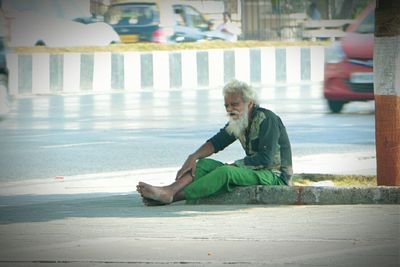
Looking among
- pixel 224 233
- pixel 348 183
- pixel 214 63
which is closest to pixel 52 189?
pixel 348 183

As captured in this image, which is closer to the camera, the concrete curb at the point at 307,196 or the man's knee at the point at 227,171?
the concrete curb at the point at 307,196

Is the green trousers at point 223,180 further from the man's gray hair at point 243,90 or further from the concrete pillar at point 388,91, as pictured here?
the concrete pillar at point 388,91

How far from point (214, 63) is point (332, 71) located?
486 inches

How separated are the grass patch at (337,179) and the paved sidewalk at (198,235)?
1560mm

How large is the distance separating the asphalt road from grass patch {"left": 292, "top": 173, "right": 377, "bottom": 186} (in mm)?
1415

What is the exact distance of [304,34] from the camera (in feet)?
141

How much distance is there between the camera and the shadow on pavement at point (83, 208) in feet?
31.9

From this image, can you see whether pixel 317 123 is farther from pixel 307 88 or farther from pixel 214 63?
pixel 214 63

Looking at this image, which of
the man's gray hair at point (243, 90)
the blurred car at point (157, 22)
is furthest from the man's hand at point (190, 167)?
the blurred car at point (157, 22)

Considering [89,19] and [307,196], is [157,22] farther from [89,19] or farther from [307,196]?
[307,196]

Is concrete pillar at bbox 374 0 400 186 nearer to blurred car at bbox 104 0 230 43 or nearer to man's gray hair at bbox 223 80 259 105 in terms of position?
man's gray hair at bbox 223 80 259 105

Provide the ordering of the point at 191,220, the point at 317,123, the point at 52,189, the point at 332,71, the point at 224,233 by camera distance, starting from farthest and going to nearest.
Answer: the point at 332,71 < the point at 317,123 < the point at 52,189 < the point at 191,220 < the point at 224,233

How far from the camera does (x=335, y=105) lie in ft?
72.6

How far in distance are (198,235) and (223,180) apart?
1.77 metres
